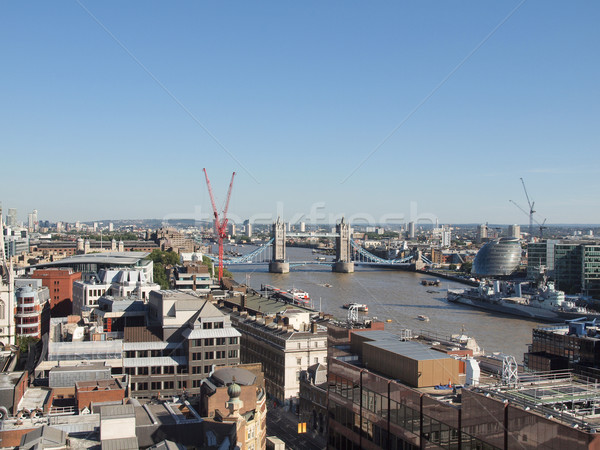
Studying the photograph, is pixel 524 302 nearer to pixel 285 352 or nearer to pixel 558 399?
pixel 285 352

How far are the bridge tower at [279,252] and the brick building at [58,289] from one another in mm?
38180

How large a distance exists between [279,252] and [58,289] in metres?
45.3

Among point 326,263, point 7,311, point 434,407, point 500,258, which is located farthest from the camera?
point 326,263

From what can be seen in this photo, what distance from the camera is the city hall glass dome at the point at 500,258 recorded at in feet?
214

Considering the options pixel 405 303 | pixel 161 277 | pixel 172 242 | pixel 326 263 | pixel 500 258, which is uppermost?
pixel 172 242

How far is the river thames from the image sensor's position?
3145cm

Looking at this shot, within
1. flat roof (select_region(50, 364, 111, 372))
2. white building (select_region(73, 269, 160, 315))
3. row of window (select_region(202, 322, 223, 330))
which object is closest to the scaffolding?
flat roof (select_region(50, 364, 111, 372))

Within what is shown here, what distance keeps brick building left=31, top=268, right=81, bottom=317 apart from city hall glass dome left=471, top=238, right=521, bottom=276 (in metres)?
44.6

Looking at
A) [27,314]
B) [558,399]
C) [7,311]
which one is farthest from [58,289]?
[558,399]

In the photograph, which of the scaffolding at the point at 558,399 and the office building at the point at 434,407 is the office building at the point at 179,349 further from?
the scaffolding at the point at 558,399

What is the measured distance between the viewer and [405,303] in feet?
145

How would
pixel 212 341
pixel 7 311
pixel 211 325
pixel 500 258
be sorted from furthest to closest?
1. pixel 500 258
2. pixel 7 311
3. pixel 211 325
4. pixel 212 341

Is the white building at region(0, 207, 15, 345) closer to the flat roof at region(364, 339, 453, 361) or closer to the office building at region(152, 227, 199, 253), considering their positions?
the flat roof at region(364, 339, 453, 361)

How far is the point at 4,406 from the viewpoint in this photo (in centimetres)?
1080
